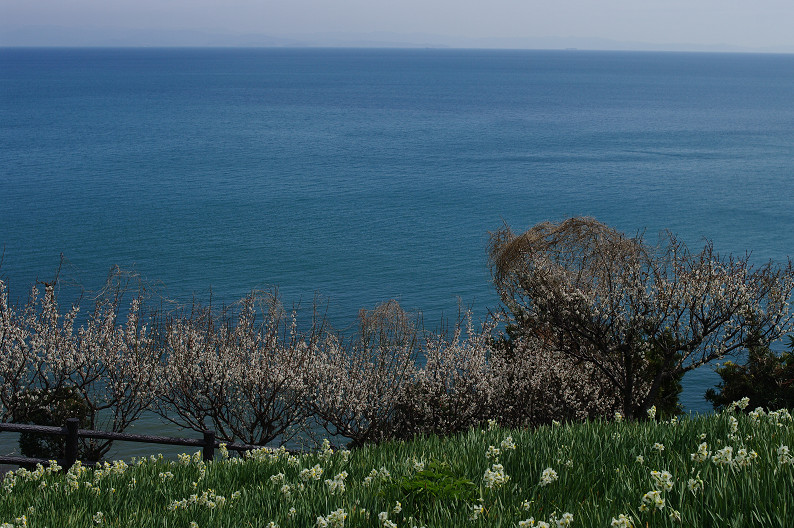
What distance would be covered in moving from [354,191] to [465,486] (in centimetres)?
7315

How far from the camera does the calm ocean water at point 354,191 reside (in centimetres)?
5262

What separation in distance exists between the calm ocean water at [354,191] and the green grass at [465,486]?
26.8 metres

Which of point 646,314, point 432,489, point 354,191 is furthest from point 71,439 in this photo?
point 354,191

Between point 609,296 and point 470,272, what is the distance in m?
36.7

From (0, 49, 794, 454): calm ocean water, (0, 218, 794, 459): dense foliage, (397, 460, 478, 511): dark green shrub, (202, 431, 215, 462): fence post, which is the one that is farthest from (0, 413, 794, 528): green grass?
(0, 49, 794, 454): calm ocean water

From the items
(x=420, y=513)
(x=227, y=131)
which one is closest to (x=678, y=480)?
(x=420, y=513)

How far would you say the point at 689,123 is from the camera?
13562cm

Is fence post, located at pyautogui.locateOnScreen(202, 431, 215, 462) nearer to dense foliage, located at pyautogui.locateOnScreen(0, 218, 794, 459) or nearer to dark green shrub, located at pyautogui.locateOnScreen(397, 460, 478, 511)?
dark green shrub, located at pyautogui.locateOnScreen(397, 460, 478, 511)

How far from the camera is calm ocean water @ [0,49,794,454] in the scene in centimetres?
5262

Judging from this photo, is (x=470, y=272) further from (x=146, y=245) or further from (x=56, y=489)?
(x=56, y=489)

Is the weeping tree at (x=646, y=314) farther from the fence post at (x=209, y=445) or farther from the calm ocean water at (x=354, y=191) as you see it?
the calm ocean water at (x=354, y=191)

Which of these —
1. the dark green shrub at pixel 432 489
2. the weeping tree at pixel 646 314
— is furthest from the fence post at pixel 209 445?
the weeping tree at pixel 646 314

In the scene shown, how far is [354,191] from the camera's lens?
259ft

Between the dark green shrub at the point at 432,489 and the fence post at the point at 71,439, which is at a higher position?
the dark green shrub at the point at 432,489
